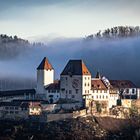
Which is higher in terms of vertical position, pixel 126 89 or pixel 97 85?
pixel 97 85

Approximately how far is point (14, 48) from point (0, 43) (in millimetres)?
2902

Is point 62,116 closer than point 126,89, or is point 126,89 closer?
point 62,116

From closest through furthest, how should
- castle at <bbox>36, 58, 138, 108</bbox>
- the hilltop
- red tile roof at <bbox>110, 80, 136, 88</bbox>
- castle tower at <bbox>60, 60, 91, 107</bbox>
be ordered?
1. castle tower at <bbox>60, 60, 91, 107</bbox>
2. castle at <bbox>36, 58, 138, 108</bbox>
3. red tile roof at <bbox>110, 80, 136, 88</bbox>
4. the hilltop

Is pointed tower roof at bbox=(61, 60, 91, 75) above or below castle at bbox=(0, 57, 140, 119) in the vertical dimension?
above

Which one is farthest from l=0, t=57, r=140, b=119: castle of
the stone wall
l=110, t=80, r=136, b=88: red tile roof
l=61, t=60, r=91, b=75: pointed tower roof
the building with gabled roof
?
A: the stone wall

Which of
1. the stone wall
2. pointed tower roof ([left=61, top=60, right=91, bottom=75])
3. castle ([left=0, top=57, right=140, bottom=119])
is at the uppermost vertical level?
pointed tower roof ([left=61, top=60, right=91, bottom=75])

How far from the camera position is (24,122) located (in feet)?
295

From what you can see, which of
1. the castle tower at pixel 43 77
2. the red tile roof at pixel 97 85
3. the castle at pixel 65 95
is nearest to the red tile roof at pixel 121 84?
the castle at pixel 65 95

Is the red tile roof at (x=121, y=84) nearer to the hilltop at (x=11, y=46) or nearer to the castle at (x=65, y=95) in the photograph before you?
the castle at (x=65, y=95)

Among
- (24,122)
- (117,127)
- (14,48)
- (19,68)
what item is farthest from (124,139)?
(14,48)

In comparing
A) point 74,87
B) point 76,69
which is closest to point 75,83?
point 74,87

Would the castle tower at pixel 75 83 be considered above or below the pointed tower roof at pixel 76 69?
below

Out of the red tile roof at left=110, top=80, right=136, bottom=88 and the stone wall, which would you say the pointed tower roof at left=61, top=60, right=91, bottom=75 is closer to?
the stone wall

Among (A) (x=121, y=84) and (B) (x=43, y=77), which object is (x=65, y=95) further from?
(A) (x=121, y=84)
